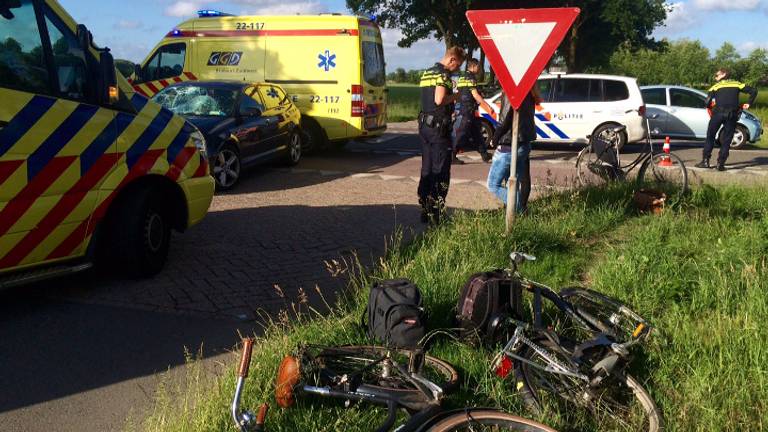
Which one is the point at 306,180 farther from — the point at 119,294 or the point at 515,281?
the point at 515,281

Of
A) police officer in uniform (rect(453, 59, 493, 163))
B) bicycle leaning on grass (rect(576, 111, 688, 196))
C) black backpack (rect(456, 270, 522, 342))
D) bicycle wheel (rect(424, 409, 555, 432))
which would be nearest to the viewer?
bicycle wheel (rect(424, 409, 555, 432))

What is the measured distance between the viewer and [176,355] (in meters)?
4.20

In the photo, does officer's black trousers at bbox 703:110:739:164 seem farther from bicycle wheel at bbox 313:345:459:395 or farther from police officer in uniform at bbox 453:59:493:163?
bicycle wheel at bbox 313:345:459:395

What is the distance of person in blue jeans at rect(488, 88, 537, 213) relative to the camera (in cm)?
679

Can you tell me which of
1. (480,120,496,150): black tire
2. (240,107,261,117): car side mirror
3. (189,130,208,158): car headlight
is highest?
(240,107,261,117): car side mirror

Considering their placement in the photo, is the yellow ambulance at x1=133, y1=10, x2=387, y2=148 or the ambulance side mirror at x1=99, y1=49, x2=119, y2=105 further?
the yellow ambulance at x1=133, y1=10, x2=387, y2=148

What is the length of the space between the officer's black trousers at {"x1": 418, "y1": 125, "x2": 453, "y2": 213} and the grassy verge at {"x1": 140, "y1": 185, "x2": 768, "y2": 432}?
1.92 ft

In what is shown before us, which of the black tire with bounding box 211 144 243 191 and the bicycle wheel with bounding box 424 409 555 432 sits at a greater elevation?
the black tire with bounding box 211 144 243 191

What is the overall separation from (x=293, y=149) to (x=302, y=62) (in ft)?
7.46

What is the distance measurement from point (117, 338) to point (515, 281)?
2.57m

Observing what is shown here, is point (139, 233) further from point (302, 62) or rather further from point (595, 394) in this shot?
point (302, 62)

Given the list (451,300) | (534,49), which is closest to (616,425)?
(451,300)

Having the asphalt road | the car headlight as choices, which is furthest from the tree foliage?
the car headlight

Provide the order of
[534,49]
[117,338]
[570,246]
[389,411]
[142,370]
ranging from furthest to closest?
[570,246]
[534,49]
[117,338]
[142,370]
[389,411]
